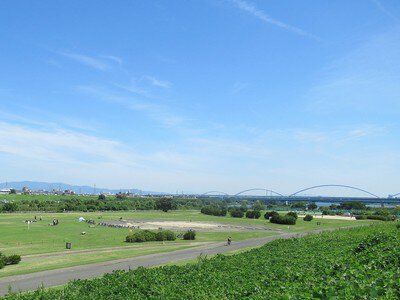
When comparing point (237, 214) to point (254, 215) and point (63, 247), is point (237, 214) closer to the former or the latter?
point (254, 215)

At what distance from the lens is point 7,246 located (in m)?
60.9

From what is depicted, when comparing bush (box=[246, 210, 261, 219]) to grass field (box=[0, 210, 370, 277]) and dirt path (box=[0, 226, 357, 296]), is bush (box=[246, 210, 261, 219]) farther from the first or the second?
dirt path (box=[0, 226, 357, 296])

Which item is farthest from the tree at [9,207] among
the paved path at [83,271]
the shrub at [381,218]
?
the shrub at [381,218]

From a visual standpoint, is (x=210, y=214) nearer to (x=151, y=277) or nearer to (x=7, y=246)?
(x=7, y=246)

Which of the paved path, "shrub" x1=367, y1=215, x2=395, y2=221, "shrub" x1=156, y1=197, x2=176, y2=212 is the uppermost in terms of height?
"shrub" x1=156, y1=197, x2=176, y2=212

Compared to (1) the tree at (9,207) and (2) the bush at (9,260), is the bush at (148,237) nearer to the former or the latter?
(2) the bush at (9,260)

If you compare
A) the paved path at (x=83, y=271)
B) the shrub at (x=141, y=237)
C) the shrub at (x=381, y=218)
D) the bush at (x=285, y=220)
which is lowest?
the paved path at (x=83, y=271)

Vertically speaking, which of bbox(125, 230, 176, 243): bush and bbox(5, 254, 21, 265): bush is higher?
bbox(125, 230, 176, 243): bush

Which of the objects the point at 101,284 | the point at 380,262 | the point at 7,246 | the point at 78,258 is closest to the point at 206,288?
the point at 101,284

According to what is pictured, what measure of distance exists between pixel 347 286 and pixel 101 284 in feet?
42.7

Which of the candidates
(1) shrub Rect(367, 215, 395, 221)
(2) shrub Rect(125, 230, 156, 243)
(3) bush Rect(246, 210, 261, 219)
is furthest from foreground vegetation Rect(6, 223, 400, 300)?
(3) bush Rect(246, 210, 261, 219)

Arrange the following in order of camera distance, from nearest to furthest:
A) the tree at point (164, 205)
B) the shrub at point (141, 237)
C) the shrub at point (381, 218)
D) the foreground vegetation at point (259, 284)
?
the foreground vegetation at point (259, 284), the shrub at point (141, 237), the shrub at point (381, 218), the tree at point (164, 205)

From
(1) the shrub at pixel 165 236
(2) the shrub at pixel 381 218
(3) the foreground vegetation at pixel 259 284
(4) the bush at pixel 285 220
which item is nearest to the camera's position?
(3) the foreground vegetation at pixel 259 284

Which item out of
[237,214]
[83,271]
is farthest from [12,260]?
[237,214]
